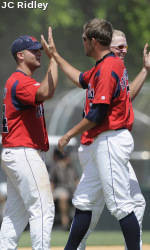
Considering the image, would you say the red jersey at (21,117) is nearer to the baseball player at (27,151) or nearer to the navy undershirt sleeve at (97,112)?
the baseball player at (27,151)

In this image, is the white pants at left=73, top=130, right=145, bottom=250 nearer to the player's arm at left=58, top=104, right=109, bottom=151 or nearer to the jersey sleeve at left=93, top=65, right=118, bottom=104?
the player's arm at left=58, top=104, right=109, bottom=151

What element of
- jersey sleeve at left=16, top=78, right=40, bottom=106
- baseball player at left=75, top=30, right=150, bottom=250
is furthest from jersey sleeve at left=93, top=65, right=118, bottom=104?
baseball player at left=75, top=30, right=150, bottom=250

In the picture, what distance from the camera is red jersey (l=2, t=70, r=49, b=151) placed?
5.03 m

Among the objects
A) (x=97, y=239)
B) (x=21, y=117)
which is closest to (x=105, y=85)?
(x=21, y=117)

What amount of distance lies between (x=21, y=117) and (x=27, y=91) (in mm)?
227

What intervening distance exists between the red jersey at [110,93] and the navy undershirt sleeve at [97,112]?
4 cm

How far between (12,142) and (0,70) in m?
9.76

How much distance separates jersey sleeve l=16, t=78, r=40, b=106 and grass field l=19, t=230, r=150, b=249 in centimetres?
290

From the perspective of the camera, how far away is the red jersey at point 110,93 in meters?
4.69

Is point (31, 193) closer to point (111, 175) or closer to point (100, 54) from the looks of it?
point (111, 175)

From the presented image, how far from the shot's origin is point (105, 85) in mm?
4680

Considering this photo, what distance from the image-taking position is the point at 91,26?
4.90 metres

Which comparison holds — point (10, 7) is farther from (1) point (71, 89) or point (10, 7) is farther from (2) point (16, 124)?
(2) point (16, 124)

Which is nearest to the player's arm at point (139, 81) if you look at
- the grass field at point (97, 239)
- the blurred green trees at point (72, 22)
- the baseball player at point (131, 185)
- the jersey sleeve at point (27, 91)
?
the baseball player at point (131, 185)
